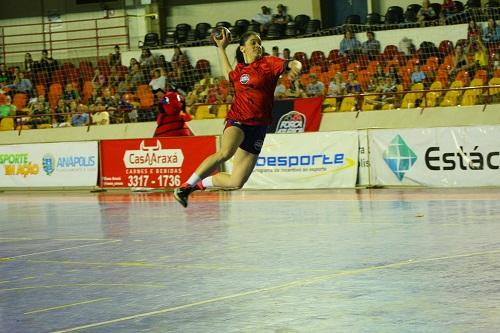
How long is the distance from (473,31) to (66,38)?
59.9 ft

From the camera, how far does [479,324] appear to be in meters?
6.66

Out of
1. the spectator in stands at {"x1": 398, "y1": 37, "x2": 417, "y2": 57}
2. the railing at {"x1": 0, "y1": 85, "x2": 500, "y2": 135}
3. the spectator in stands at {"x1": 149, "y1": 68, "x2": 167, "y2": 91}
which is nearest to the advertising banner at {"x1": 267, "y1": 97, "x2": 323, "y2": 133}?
the railing at {"x1": 0, "y1": 85, "x2": 500, "y2": 135}

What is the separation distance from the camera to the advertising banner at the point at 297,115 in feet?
84.0

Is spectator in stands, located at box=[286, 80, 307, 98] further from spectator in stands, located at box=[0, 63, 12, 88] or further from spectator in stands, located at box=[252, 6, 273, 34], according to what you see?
spectator in stands, located at box=[0, 63, 12, 88]

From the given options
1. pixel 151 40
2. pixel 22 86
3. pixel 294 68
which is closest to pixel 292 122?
pixel 151 40

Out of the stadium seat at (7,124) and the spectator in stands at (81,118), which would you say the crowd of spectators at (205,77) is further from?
the stadium seat at (7,124)

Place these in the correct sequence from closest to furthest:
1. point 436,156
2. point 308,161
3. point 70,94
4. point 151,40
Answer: point 436,156 < point 308,161 < point 70,94 < point 151,40

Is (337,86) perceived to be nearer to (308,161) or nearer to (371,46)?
(371,46)

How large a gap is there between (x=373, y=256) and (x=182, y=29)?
2443cm

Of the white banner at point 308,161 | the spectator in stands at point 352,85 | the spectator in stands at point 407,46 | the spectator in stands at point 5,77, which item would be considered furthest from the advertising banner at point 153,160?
the spectator in stands at point 5,77

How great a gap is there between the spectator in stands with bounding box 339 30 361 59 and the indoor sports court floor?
943 cm

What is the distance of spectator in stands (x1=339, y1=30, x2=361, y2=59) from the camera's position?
26969mm

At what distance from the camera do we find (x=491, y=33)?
24797 mm

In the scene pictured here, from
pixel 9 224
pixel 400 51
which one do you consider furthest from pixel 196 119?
pixel 9 224
